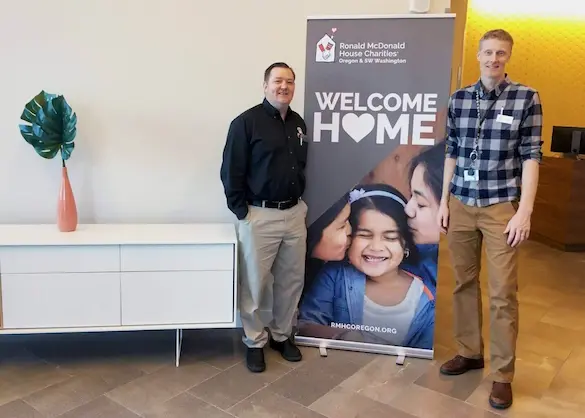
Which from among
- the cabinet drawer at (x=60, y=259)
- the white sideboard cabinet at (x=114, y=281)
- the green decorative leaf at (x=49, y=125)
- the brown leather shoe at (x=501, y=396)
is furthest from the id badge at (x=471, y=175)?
the green decorative leaf at (x=49, y=125)

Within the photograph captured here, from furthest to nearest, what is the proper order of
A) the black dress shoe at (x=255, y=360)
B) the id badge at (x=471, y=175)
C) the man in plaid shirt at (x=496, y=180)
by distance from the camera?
the black dress shoe at (x=255, y=360) < the id badge at (x=471, y=175) < the man in plaid shirt at (x=496, y=180)

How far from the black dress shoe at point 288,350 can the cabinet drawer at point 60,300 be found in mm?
956

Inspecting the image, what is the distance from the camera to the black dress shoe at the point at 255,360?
10.3 feet

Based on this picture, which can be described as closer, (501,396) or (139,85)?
(501,396)

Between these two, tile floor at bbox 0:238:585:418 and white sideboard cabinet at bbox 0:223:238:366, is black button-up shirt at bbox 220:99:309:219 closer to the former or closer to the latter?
white sideboard cabinet at bbox 0:223:238:366

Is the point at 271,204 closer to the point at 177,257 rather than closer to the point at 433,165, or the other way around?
the point at 177,257

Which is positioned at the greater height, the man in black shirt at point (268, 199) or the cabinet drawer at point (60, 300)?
the man in black shirt at point (268, 199)

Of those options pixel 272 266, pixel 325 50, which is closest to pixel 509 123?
pixel 325 50

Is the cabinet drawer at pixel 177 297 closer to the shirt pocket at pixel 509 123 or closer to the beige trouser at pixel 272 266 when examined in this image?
the beige trouser at pixel 272 266

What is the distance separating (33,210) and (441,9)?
271 cm

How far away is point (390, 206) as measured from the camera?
3.24 m

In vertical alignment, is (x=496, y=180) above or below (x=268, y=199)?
above

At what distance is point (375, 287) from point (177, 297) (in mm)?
1130

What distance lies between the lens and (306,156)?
3.26m
